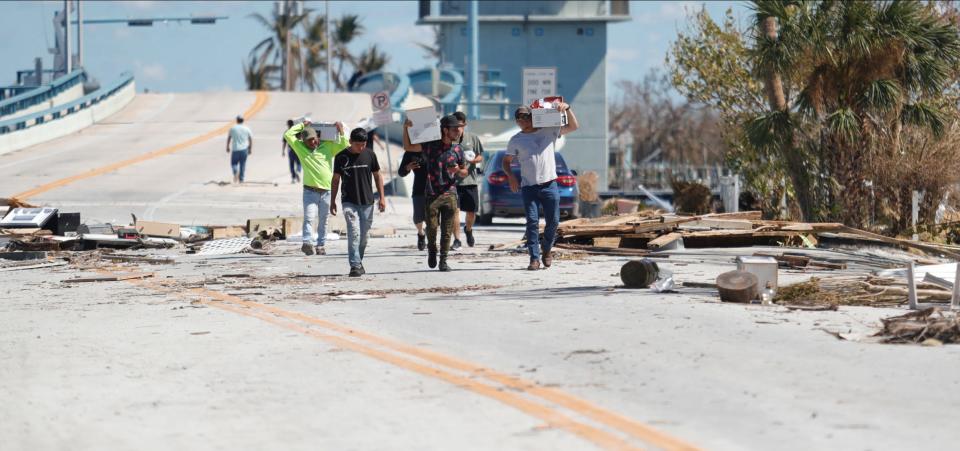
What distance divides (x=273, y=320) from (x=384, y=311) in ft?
3.27

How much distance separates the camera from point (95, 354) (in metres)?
10.1

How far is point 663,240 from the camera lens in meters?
19.0

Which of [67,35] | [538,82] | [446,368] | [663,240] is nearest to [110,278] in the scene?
[663,240]

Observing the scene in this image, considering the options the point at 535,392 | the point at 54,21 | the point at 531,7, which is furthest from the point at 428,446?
the point at 531,7

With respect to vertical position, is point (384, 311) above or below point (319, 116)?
below

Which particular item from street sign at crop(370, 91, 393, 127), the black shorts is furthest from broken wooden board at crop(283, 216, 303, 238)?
street sign at crop(370, 91, 393, 127)

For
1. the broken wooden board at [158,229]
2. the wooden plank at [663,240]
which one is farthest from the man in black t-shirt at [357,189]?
the broken wooden board at [158,229]

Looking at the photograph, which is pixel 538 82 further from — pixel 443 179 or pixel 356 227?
pixel 356 227

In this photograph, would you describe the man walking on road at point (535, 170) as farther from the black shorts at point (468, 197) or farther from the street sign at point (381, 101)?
the street sign at point (381, 101)

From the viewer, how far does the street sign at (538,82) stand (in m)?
32.2

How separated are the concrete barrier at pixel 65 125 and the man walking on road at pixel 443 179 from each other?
108 ft

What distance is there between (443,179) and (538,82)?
54.4ft

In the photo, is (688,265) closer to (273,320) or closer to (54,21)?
(273,320)

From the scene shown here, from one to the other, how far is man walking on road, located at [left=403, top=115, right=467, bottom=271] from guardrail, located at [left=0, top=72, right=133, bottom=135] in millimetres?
33649
